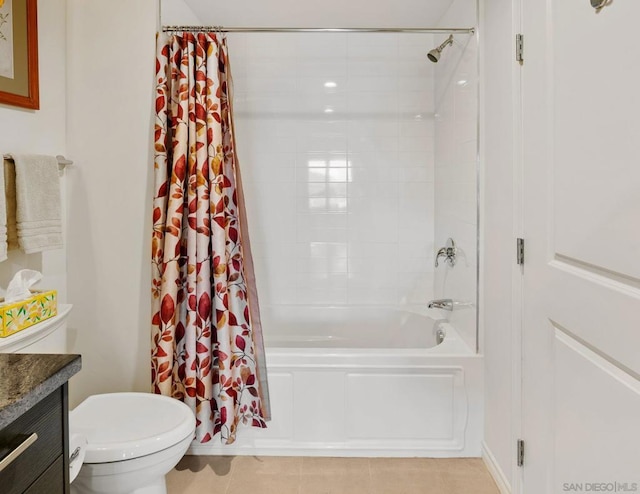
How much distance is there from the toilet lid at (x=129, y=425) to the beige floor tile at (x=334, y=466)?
698 millimetres

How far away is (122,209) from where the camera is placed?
7.75ft

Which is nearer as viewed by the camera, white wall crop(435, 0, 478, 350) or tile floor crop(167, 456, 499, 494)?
tile floor crop(167, 456, 499, 494)

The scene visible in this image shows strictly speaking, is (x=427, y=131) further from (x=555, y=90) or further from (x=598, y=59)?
(x=598, y=59)

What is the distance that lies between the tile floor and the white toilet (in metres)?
0.38

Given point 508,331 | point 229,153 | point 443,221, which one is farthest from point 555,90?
point 443,221

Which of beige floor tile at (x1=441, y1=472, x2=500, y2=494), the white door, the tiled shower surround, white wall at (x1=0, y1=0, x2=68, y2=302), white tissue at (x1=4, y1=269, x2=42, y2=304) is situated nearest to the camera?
the white door

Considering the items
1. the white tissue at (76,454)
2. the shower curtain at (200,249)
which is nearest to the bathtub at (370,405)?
the shower curtain at (200,249)

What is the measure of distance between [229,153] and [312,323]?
142cm

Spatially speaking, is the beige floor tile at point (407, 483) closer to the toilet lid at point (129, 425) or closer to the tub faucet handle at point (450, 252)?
the toilet lid at point (129, 425)

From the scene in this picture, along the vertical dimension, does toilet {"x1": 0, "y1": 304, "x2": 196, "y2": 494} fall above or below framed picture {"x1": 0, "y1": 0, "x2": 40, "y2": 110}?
below

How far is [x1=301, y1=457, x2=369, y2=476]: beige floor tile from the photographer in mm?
2283

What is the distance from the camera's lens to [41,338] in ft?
5.77

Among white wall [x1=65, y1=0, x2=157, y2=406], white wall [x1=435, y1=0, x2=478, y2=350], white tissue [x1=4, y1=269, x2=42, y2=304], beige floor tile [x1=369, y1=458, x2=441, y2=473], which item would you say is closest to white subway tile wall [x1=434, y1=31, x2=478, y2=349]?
white wall [x1=435, y1=0, x2=478, y2=350]

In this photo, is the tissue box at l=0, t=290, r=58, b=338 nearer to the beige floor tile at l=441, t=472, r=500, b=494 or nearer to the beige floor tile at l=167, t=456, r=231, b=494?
the beige floor tile at l=167, t=456, r=231, b=494
